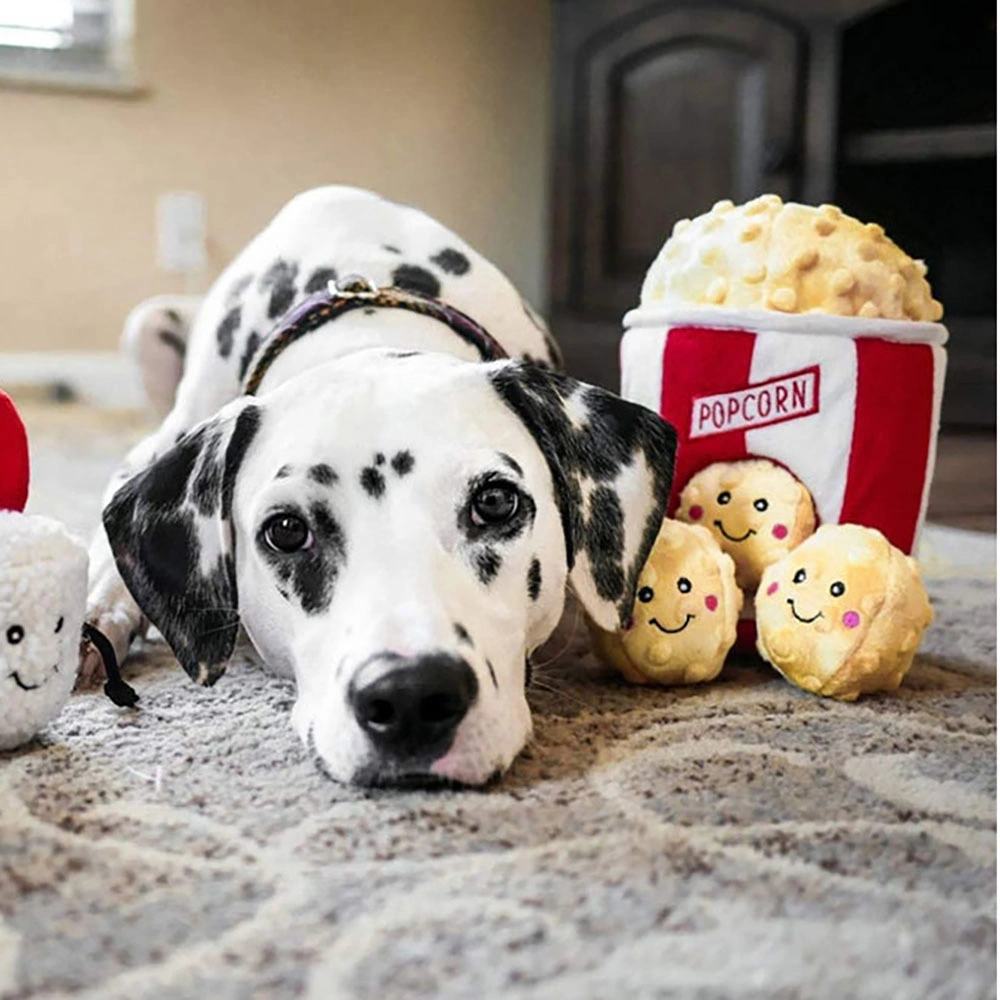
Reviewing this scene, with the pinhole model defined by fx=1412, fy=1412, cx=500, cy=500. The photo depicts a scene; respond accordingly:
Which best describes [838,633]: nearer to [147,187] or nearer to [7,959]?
[7,959]

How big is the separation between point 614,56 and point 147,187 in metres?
1.56

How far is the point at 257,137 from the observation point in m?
4.70

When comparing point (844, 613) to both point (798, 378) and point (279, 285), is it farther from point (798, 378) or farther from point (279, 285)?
point (279, 285)

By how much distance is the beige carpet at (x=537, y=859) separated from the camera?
792 mm

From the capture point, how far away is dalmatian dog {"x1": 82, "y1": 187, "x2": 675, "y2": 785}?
1069 millimetres

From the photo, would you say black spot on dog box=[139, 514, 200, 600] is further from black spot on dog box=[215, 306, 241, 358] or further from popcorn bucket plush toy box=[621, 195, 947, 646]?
black spot on dog box=[215, 306, 241, 358]

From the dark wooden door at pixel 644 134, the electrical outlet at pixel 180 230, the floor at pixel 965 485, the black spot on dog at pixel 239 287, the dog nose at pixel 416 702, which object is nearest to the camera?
the dog nose at pixel 416 702

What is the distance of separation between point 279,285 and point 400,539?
3.08ft

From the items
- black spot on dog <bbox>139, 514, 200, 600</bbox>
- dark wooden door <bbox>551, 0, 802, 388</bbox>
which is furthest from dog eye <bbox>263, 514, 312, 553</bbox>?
dark wooden door <bbox>551, 0, 802, 388</bbox>

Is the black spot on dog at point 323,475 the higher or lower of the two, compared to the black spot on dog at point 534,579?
higher

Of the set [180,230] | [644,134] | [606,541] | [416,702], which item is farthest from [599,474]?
[180,230]

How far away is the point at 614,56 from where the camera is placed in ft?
14.4

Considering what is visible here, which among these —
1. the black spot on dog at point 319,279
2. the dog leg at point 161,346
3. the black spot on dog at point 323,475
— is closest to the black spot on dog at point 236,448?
the black spot on dog at point 323,475

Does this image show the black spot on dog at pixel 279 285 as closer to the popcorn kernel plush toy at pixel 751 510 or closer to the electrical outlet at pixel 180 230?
the popcorn kernel plush toy at pixel 751 510
